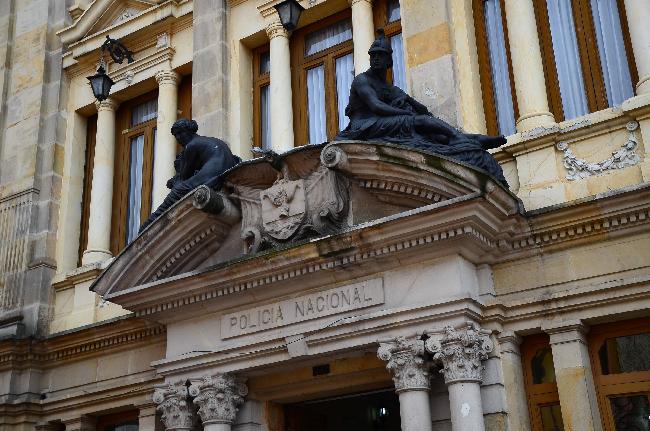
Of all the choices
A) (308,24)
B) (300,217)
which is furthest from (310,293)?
(308,24)

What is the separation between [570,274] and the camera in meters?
8.62

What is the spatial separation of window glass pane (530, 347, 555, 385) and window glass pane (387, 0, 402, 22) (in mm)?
5002

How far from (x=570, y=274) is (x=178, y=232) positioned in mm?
4538

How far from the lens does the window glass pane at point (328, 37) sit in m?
12.1

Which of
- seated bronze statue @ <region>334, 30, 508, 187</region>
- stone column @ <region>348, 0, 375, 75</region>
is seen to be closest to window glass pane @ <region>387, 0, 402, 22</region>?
stone column @ <region>348, 0, 375, 75</region>

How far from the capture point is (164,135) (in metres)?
12.8

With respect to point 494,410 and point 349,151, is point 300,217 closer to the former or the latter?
point 349,151

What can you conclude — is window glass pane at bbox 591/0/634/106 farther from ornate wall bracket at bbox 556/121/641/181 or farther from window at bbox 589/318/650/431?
window at bbox 589/318/650/431

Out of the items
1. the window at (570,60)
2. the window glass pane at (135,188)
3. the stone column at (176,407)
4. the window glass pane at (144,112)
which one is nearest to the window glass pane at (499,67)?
the window at (570,60)

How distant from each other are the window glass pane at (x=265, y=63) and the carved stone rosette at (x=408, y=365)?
218 inches

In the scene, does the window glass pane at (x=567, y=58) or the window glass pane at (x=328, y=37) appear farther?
the window glass pane at (x=328, y=37)

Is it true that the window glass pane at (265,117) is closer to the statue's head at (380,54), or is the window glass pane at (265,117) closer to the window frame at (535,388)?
the statue's head at (380,54)

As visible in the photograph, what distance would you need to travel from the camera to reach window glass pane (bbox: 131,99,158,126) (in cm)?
1370

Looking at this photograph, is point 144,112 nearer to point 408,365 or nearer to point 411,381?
point 408,365
